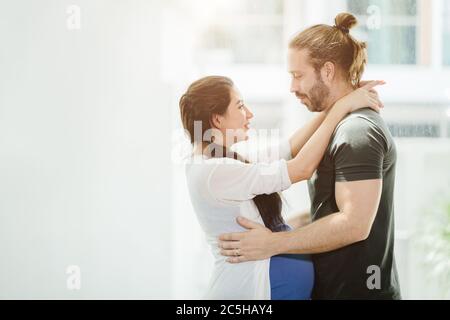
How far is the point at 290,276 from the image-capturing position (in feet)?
5.58

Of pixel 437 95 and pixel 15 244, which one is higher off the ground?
pixel 437 95

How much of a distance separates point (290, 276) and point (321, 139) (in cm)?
39

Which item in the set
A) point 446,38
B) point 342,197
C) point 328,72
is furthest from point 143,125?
point 446,38

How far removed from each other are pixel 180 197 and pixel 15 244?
60 cm

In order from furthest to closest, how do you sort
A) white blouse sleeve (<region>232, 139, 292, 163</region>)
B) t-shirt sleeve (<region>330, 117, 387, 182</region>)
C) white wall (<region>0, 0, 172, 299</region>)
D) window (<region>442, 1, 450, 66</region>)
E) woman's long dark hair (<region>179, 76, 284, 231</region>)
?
1. window (<region>442, 1, 450, 66</region>)
2. white wall (<region>0, 0, 172, 299</region>)
3. white blouse sleeve (<region>232, 139, 292, 163</region>)
4. woman's long dark hair (<region>179, 76, 284, 231</region>)
5. t-shirt sleeve (<region>330, 117, 387, 182</region>)

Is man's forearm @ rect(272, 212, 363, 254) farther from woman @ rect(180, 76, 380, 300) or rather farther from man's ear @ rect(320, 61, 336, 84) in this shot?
man's ear @ rect(320, 61, 336, 84)

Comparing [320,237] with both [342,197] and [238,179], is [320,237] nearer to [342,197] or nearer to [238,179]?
[342,197]

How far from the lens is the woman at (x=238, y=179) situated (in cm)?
165

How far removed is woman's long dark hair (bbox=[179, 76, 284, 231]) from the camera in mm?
1717

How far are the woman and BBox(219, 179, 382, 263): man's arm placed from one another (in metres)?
0.03

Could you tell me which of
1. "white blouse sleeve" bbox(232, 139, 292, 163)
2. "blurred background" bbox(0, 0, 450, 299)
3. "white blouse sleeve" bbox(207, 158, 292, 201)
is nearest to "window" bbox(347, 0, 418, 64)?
"blurred background" bbox(0, 0, 450, 299)

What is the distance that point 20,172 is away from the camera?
2.17 metres
